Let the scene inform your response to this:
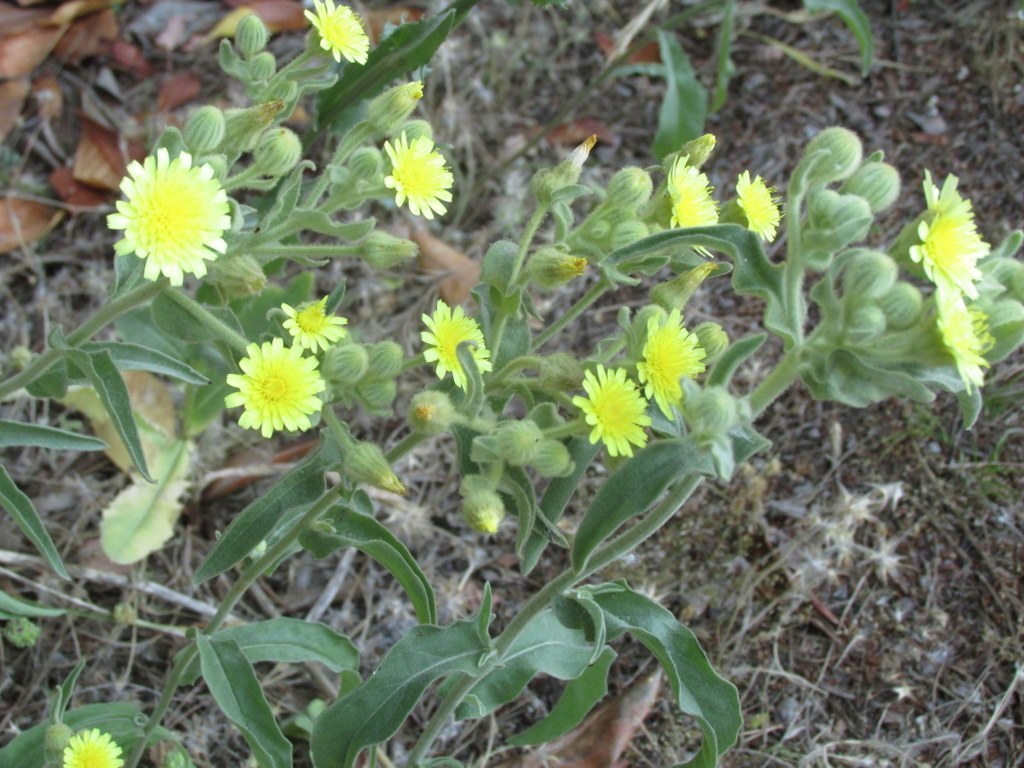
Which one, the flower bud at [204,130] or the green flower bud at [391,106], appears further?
the green flower bud at [391,106]

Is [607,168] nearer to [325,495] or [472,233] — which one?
[472,233]

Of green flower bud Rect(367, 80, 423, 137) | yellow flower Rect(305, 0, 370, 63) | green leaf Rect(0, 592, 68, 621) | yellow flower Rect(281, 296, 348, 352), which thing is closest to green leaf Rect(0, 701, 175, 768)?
green leaf Rect(0, 592, 68, 621)

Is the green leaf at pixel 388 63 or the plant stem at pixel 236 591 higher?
the green leaf at pixel 388 63

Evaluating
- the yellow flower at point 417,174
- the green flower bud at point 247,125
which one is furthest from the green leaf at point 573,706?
the green flower bud at point 247,125

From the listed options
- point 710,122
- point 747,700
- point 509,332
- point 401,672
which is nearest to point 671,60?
point 710,122

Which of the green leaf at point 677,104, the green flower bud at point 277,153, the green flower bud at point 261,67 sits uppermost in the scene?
the green flower bud at point 261,67

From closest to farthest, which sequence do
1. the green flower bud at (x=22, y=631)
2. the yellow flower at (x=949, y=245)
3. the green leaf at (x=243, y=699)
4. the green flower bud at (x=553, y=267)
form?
the yellow flower at (x=949, y=245) < the green flower bud at (x=553, y=267) < the green leaf at (x=243, y=699) < the green flower bud at (x=22, y=631)

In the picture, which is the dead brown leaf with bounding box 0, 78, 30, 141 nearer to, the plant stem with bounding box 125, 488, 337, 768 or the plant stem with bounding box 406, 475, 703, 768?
the plant stem with bounding box 125, 488, 337, 768

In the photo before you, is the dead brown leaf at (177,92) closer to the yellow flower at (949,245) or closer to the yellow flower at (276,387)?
the yellow flower at (276,387)
